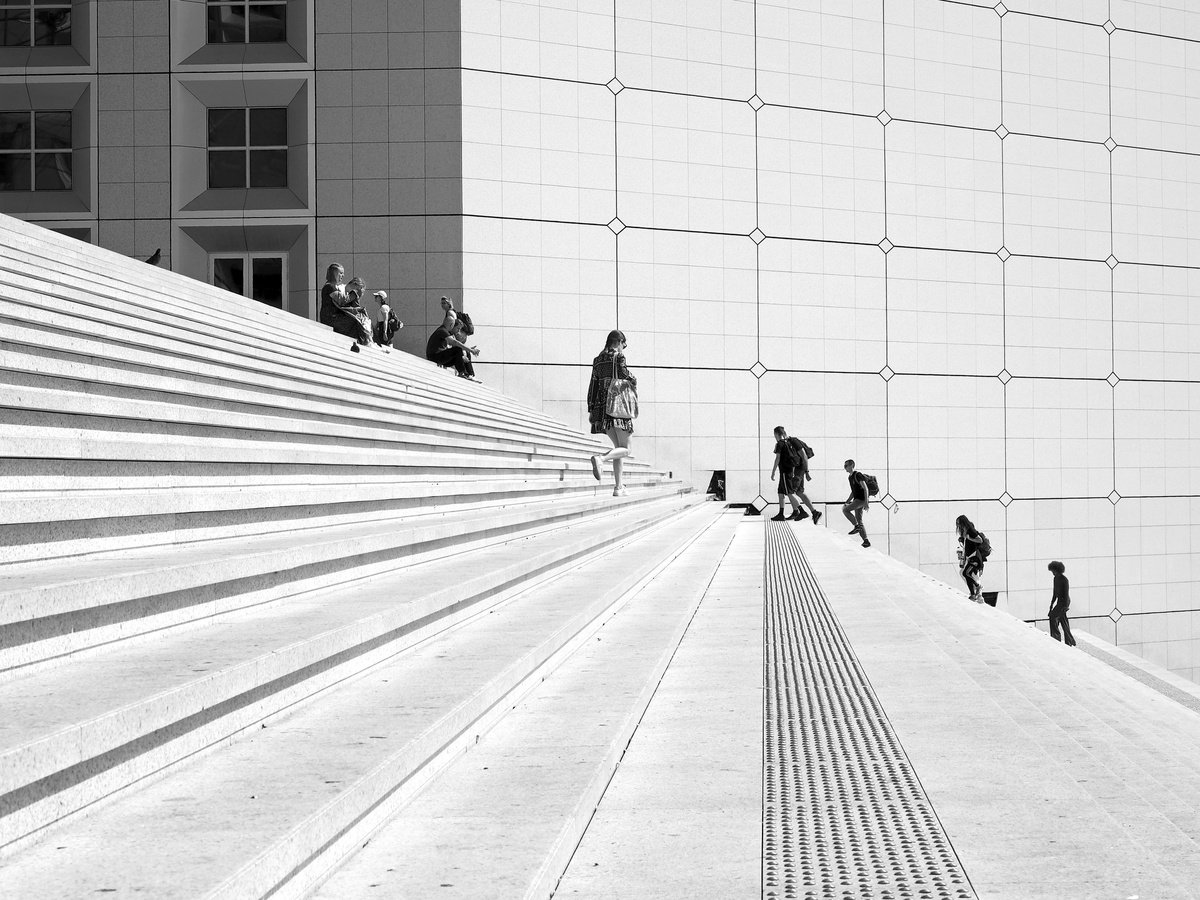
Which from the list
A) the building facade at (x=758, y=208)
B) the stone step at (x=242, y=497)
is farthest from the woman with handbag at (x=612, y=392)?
the building facade at (x=758, y=208)

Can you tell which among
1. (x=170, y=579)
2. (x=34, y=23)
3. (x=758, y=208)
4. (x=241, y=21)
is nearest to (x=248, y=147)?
(x=241, y=21)

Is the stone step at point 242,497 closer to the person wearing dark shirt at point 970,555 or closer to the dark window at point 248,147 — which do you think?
the person wearing dark shirt at point 970,555

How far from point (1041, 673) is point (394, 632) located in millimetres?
2602

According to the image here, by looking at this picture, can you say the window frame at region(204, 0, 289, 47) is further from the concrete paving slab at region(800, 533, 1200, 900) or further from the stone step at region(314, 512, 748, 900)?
the stone step at region(314, 512, 748, 900)

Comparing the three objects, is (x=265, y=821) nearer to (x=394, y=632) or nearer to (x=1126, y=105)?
(x=394, y=632)

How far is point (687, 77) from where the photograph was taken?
1850 cm

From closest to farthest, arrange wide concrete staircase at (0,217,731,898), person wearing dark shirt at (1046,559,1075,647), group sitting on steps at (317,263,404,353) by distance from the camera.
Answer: wide concrete staircase at (0,217,731,898), group sitting on steps at (317,263,404,353), person wearing dark shirt at (1046,559,1075,647)

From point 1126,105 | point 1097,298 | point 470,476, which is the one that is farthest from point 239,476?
point 1126,105

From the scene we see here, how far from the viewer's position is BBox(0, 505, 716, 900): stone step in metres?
1.65

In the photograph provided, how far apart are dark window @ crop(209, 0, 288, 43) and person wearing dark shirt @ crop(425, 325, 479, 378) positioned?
593 centimetres

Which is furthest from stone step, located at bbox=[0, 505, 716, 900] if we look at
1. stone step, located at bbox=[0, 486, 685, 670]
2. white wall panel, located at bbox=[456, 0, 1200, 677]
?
white wall panel, located at bbox=[456, 0, 1200, 677]

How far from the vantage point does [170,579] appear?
8.69 feet

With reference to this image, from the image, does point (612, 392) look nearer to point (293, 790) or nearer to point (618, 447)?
point (618, 447)

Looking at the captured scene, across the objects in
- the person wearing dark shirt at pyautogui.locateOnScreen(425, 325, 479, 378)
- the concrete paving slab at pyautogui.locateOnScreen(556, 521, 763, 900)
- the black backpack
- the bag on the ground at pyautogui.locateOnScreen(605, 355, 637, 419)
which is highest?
the person wearing dark shirt at pyautogui.locateOnScreen(425, 325, 479, 378)
